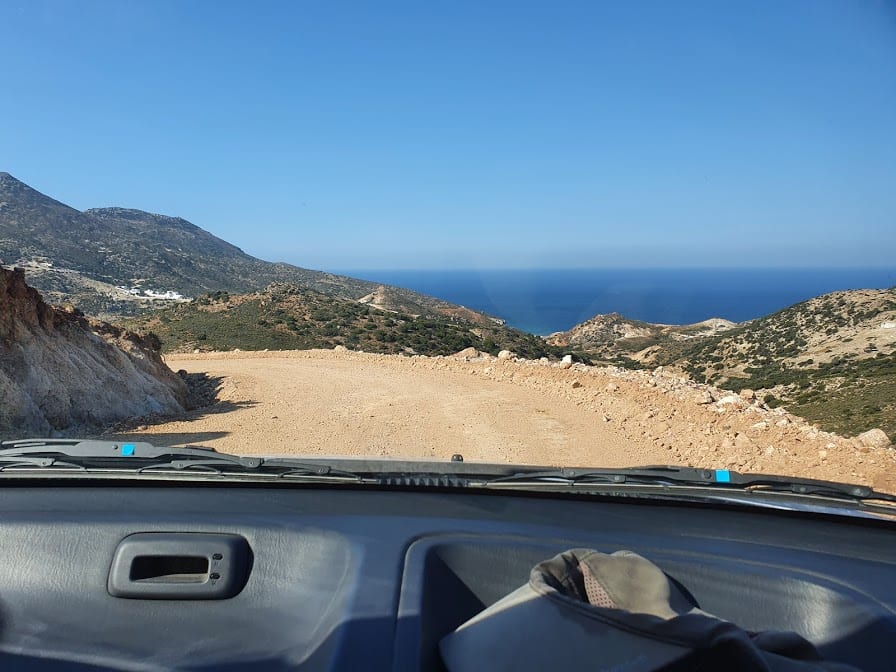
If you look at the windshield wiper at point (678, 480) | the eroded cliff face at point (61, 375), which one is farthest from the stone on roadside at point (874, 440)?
the eroded cliff face at point (61, 375)

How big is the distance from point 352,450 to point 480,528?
7.20 m

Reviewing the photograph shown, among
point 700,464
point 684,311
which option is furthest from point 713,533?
point 684,311

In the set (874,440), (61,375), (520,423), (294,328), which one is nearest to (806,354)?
(294,328)

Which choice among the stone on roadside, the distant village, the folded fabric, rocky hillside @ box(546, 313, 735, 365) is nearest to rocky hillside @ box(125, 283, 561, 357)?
the stone on roadside

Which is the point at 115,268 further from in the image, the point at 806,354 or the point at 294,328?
the point at 806,354

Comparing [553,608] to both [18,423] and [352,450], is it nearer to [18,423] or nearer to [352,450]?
[352,450]

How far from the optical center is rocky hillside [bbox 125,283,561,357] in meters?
28.6

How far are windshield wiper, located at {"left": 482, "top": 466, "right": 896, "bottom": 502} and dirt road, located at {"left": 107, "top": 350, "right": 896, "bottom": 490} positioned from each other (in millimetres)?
4437

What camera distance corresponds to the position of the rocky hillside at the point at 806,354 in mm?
21141

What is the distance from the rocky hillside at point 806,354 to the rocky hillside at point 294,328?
12920 millimetres

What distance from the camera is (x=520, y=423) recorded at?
36.4 feet

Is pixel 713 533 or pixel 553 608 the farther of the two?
pixel 713 533

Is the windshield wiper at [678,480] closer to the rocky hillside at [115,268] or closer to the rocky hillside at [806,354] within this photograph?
the rocky hillside at [806,354]

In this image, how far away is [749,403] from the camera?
1149 cm
